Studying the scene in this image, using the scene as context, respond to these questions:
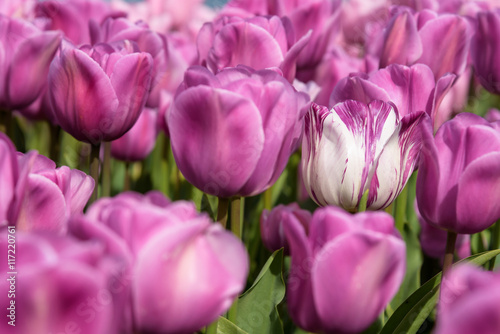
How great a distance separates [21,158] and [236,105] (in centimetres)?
22

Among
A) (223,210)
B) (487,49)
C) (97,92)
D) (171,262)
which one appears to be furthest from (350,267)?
(487,49)

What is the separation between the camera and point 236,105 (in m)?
0.70

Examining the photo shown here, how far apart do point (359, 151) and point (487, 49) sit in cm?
54

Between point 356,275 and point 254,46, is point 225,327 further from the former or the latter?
point 254,46

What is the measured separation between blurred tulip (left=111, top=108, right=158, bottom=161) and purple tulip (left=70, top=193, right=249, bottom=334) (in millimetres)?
819

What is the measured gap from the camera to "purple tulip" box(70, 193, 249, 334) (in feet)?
1.50

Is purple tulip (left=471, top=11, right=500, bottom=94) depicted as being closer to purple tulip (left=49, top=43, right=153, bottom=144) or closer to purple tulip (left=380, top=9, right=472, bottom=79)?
purple tulip (left=380, top=9, right=472, bottom=79)

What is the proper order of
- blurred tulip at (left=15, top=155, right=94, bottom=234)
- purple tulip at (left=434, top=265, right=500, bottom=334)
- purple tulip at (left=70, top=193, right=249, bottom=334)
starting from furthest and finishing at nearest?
blurred tulip at (left=15, top=155, right=94, bottom=234), purple tulip at (left=70, top=193, right=249, bottom=334), purple tulip at (left=434, top=265, right=500, bottom=334)

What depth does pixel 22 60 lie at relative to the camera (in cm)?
99

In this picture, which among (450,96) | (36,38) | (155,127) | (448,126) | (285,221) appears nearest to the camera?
(285,221)

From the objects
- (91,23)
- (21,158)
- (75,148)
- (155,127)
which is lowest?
(75,148)

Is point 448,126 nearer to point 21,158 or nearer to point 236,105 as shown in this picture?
point 236,105

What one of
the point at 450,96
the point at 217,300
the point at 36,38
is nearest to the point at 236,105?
the point at 217,300

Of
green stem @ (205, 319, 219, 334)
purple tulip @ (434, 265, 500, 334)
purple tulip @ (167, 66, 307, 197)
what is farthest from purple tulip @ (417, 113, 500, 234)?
purple tulip @ (434, 265, 500, 334)
